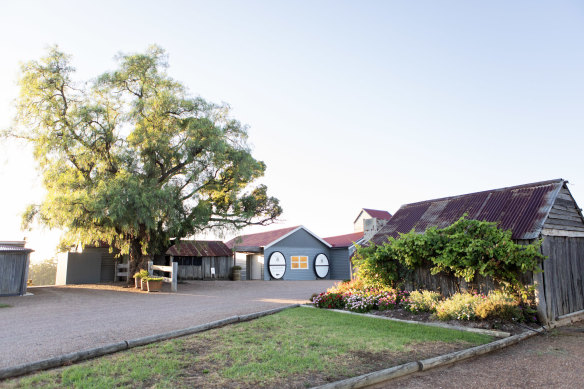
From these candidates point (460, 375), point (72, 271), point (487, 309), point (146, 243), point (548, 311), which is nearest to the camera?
point (460, 375)

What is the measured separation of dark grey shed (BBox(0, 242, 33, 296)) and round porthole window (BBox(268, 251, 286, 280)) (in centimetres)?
1587

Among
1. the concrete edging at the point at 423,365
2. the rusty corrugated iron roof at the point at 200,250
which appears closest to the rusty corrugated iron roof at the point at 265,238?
the rusty corrugated iron roof at the point at 200,250

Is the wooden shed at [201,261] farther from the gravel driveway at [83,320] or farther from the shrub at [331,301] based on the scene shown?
the shrub at [331,301]

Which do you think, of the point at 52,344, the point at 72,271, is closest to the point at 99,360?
the point at 52,344

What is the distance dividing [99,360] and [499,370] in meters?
6.13

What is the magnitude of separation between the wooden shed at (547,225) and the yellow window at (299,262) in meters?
17.9

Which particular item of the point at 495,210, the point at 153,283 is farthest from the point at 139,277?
the point at 495,210

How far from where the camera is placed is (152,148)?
59.8 ft

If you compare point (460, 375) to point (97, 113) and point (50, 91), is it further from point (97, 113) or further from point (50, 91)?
point (50, 91)

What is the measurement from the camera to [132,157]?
18141 millimetres

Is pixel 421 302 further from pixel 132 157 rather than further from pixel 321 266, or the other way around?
pixel 321 266

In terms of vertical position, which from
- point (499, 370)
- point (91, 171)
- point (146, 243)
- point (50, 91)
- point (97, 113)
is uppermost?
point (50, 91)

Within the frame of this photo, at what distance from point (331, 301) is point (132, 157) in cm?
1217

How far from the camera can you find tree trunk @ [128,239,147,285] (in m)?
20.4
